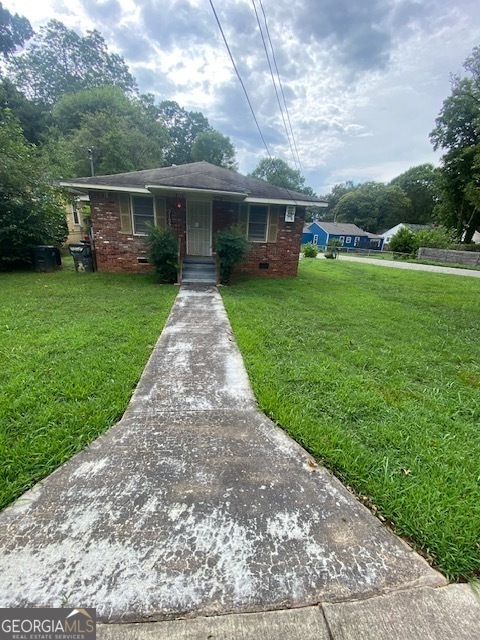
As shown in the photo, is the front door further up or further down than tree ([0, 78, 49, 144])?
further down

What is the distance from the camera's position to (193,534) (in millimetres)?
1437

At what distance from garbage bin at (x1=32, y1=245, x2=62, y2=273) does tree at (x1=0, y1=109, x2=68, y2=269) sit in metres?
0.38

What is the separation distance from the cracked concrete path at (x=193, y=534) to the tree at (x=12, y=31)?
3764 cm

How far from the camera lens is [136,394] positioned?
2.69 metres

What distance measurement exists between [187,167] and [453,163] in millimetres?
25549

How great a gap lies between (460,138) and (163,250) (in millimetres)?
29768

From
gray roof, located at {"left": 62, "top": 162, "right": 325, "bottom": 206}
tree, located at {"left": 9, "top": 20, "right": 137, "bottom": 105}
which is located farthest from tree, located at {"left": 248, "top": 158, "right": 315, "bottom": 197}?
gray roof, located at {"left": 62, "top": 162, "right": 325, "bottom": 206}

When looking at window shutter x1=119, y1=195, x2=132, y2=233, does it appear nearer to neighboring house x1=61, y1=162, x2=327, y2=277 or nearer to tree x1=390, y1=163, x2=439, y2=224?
neighboring house x1=61, y1=162, x2=327, y2=277

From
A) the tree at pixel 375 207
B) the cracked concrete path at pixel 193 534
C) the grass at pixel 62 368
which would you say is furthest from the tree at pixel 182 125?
the cracked concrete path at pixel 193 534

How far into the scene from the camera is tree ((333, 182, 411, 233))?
4612 centimetres

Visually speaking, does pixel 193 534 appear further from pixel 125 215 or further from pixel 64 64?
pixel 64 64

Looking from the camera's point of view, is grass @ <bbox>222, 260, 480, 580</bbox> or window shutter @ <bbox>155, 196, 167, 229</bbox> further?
window shutter @ <bbox>155, 196, 167, 229</bbox>

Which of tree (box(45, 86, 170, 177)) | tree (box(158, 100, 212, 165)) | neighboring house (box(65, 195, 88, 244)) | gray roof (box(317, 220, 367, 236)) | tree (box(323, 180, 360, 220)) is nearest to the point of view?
neighboring house (box(65, 195, 88, 244))

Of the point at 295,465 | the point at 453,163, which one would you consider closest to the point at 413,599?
the point at 295,465
